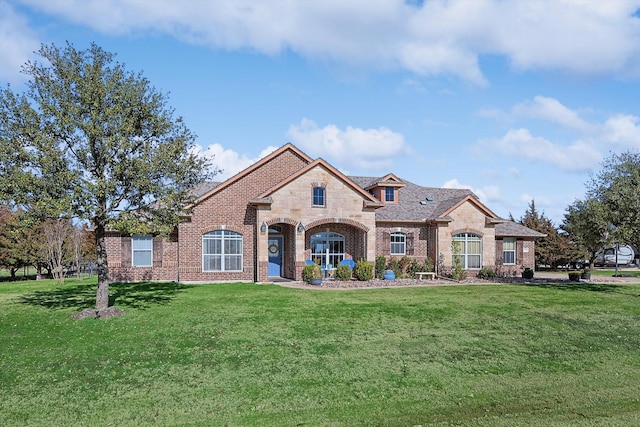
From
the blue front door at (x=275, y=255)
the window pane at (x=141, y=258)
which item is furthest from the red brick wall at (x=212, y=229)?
the blue front door at (x=275, y=255)

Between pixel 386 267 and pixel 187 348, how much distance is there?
60.2 ft

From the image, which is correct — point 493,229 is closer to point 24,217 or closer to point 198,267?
point 198,267

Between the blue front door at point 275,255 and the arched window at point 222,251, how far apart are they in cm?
237

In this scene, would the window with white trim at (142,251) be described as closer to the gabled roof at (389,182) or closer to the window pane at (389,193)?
the gabled roof at (389,182)

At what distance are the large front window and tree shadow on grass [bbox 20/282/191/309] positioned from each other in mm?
7765

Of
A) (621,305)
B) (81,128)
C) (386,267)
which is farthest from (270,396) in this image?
(386,267)

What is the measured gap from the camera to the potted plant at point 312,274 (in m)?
24.0

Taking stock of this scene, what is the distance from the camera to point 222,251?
25672 millimetres

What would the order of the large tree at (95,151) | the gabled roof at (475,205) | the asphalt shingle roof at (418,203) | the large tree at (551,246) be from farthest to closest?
1. the large tree at (551,246)
2. the asphalt shingle roof at (418,203)
3. the gabled roof at (475,205)
4. the large tree at (95,151)

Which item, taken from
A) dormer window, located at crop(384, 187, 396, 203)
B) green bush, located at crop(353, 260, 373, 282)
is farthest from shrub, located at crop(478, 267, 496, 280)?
green bush, located at crop(353, 260, 373, 282)

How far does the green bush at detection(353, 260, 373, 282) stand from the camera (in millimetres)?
25781

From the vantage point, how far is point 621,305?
18750 millimetres

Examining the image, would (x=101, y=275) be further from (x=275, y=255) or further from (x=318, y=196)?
(x=275, y=255)

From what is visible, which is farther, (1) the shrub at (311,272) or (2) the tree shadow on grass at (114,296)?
(1) the shrub at (311,272)
